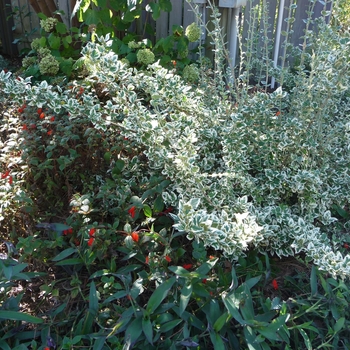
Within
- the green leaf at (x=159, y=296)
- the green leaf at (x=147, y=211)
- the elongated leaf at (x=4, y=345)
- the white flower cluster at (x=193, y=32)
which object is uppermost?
the white flower cluster at (x=193, y=32)

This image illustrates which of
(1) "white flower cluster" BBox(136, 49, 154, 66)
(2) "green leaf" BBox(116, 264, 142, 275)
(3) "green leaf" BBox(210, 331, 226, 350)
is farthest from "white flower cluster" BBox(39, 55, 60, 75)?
(3) "green leaf" BBox(210, 331, 226, 350)

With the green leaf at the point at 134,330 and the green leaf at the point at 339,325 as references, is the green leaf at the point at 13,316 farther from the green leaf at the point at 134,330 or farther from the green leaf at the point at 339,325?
the green leaf at the point at 339,325

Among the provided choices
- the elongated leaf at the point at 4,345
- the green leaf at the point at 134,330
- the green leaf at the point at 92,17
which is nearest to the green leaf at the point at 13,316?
the elongated leaf at the point at 4,345

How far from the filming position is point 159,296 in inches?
68.4

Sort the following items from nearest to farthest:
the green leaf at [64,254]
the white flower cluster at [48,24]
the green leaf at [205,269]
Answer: the green leaf at [205,269] → the green leaf at [64,254] → the white flower cluster at [48,24]

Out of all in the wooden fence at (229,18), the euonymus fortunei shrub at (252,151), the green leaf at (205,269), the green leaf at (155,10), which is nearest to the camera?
the green leaf at (205,269)

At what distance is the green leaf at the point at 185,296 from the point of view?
166 centimetres

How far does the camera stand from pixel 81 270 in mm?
2176

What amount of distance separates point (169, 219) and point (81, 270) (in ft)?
1.67

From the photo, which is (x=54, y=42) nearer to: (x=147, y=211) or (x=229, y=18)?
(x=229, y=18)

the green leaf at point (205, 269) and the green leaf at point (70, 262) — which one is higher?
the green leaf at point (205, 269)

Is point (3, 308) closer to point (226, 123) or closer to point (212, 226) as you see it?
point (212, 226)

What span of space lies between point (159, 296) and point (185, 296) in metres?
0.11

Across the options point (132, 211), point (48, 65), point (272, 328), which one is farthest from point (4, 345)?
point (48, 65)
